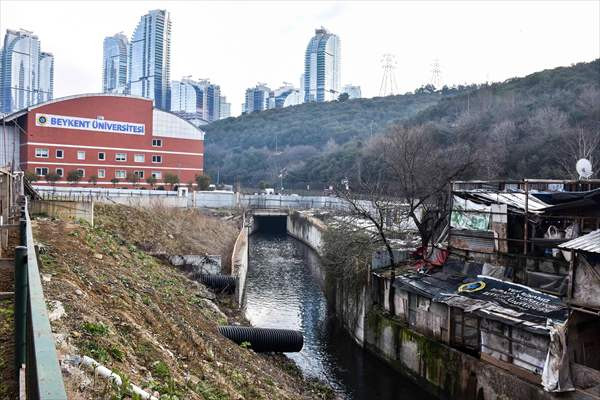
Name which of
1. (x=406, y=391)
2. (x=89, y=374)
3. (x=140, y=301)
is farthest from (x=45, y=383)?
(x=406, y=391)

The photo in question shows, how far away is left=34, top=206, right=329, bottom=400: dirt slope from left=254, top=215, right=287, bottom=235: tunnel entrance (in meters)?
39.2

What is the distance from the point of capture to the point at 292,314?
23.1m

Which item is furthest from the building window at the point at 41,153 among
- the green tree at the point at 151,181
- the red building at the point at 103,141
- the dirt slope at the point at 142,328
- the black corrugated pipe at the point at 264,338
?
the black corrugated pipe at the point at 264,338

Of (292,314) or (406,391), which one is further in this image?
(292,314)

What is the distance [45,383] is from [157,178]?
175 ft

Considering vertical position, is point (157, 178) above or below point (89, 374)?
above

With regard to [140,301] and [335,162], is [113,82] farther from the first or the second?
[140,301]

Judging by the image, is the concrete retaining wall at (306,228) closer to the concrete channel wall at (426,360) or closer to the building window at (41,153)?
the concrete channel wall at (426,360)

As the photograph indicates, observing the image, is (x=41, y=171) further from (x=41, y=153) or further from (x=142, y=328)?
(x=142, y=328)

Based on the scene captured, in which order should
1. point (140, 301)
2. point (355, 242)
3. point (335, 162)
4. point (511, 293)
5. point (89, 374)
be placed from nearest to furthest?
point (89, 374), point (140, 301), point (511, 293), point (355, 242), point (335, 162)

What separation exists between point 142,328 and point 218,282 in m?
12.0

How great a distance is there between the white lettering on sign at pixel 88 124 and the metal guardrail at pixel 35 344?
4890cm

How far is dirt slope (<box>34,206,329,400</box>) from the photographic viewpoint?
676 centimetres

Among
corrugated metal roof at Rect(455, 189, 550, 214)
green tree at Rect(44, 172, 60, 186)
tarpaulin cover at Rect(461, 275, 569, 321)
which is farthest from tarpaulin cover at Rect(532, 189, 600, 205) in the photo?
green tree at Rect(44, 172, 60, 186)
